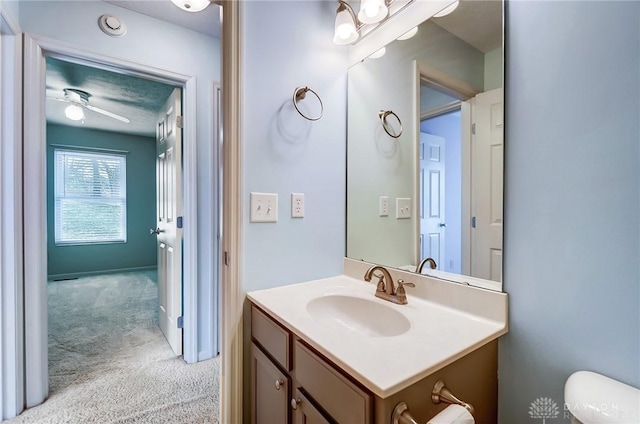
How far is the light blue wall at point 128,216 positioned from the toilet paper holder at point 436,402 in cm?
537

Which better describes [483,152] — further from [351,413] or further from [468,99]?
[351,413]

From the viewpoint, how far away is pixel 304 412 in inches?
31.7

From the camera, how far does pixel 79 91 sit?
2.85 m

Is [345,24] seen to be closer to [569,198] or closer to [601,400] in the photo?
[569,198]

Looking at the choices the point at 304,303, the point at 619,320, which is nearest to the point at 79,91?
the point at 304,303

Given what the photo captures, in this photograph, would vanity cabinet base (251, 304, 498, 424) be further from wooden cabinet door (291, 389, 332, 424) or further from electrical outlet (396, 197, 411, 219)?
electrical outlet (396, 197, 411, 219)

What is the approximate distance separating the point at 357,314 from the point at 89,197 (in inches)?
201

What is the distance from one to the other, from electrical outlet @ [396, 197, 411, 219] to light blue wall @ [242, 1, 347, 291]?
28 centimetres

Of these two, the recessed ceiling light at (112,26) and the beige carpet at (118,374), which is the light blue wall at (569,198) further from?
the recessed ceiling light at (112,26)

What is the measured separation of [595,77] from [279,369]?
49.2 inches

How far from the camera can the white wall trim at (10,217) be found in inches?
56.1

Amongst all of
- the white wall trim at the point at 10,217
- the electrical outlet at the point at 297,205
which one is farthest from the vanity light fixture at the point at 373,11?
the white wall trim at the point at 10,217

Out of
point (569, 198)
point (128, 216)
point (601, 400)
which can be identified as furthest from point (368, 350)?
point (128, 216)

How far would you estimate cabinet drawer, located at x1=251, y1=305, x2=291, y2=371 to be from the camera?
905mm
